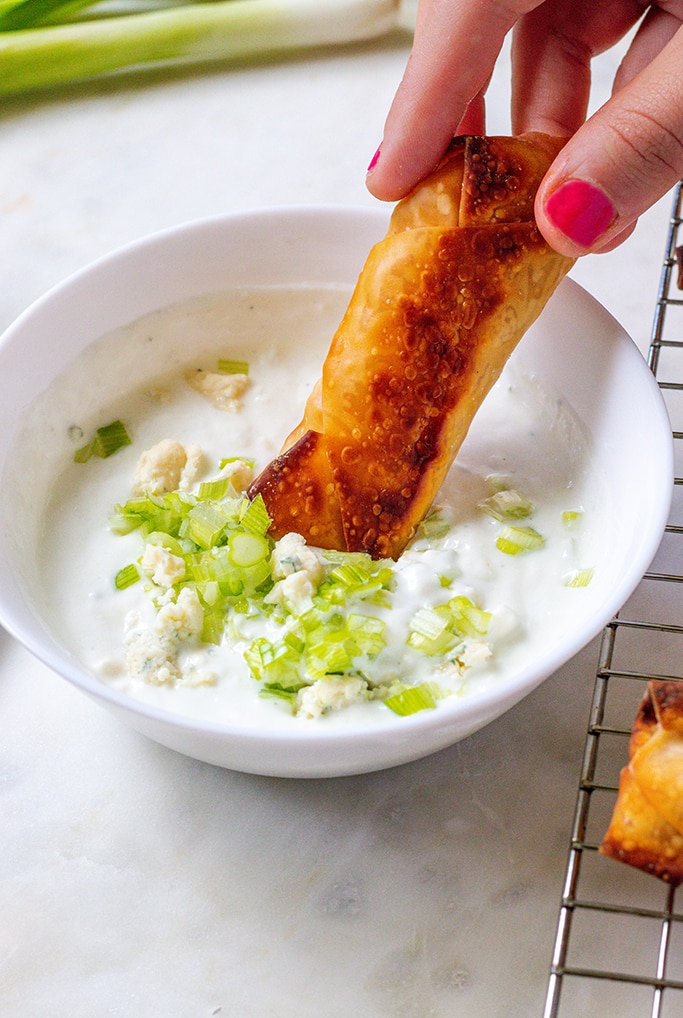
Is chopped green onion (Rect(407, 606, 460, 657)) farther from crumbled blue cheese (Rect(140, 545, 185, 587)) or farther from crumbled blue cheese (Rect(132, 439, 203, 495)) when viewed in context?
crumbled blue cheese (Rect(132, 439, 203, 495))

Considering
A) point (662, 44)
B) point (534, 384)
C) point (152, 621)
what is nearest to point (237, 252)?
point (534, 384)

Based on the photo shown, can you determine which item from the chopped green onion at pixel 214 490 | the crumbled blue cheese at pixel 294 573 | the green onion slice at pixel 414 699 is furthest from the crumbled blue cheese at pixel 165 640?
the green onion slice at pixel 414 699

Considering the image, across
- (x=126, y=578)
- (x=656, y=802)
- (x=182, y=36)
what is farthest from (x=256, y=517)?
(x=182, y=36)

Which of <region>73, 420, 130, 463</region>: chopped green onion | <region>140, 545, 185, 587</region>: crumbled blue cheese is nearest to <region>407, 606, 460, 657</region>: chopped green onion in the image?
<region>140, 545, 185, 587</region>: crumbled blue cheese

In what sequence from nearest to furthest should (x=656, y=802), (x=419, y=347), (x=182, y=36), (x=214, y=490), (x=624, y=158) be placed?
(x=656, y=802) < (x=624, y=158) < (x=419, y=347) < (x=214, y=490) < (x=182, y=36)

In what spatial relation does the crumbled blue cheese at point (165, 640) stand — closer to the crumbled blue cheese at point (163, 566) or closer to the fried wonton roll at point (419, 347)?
the crumbled blue cheese at point (163, 566)

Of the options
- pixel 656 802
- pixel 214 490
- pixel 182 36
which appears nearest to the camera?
pixel 656 802

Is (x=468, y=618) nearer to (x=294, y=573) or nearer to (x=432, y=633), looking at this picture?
(x=432, y=633)
